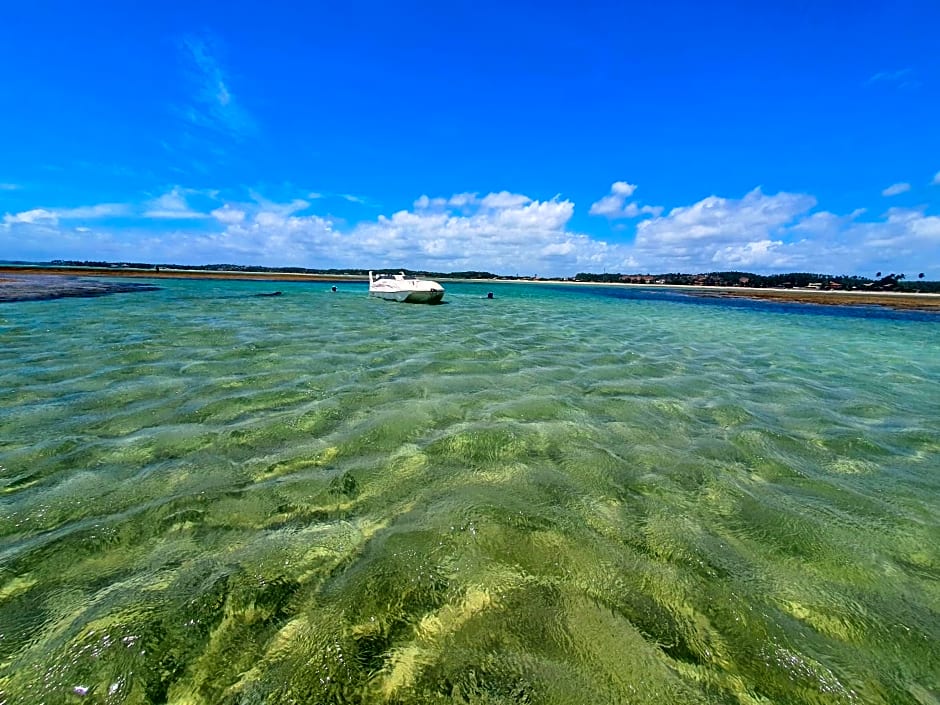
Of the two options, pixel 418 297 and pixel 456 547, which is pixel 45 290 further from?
pixel 456 547

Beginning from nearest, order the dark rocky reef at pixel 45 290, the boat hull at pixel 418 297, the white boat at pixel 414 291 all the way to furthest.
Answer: the dark rocky reef at pixel 45 290, the white boat at pixel 414 291, the boat hull at pixel 418 297

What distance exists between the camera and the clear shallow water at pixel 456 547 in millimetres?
2459

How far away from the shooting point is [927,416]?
8.19 metres

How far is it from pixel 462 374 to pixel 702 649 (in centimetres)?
772

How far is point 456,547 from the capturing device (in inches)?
141

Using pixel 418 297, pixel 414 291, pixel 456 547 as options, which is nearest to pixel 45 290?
pixel 414 291

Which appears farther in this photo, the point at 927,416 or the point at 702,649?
the point at 927,416

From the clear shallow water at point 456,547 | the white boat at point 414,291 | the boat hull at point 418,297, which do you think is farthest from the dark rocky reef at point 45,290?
the clear shallow water at point 456,547

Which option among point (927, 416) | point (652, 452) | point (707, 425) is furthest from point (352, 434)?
point (927, 416)

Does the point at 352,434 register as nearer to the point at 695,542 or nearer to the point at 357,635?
the point at 357,635

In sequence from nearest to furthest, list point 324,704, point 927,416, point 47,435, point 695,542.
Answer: point 324,704, point 695,542, point 47,435, point 927,416

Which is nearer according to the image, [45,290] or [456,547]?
[456,547]

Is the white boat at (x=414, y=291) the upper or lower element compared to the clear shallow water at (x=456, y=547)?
lower

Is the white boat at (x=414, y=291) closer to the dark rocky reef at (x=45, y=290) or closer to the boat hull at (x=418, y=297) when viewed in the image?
the boat hull at (x=418, y=297)
